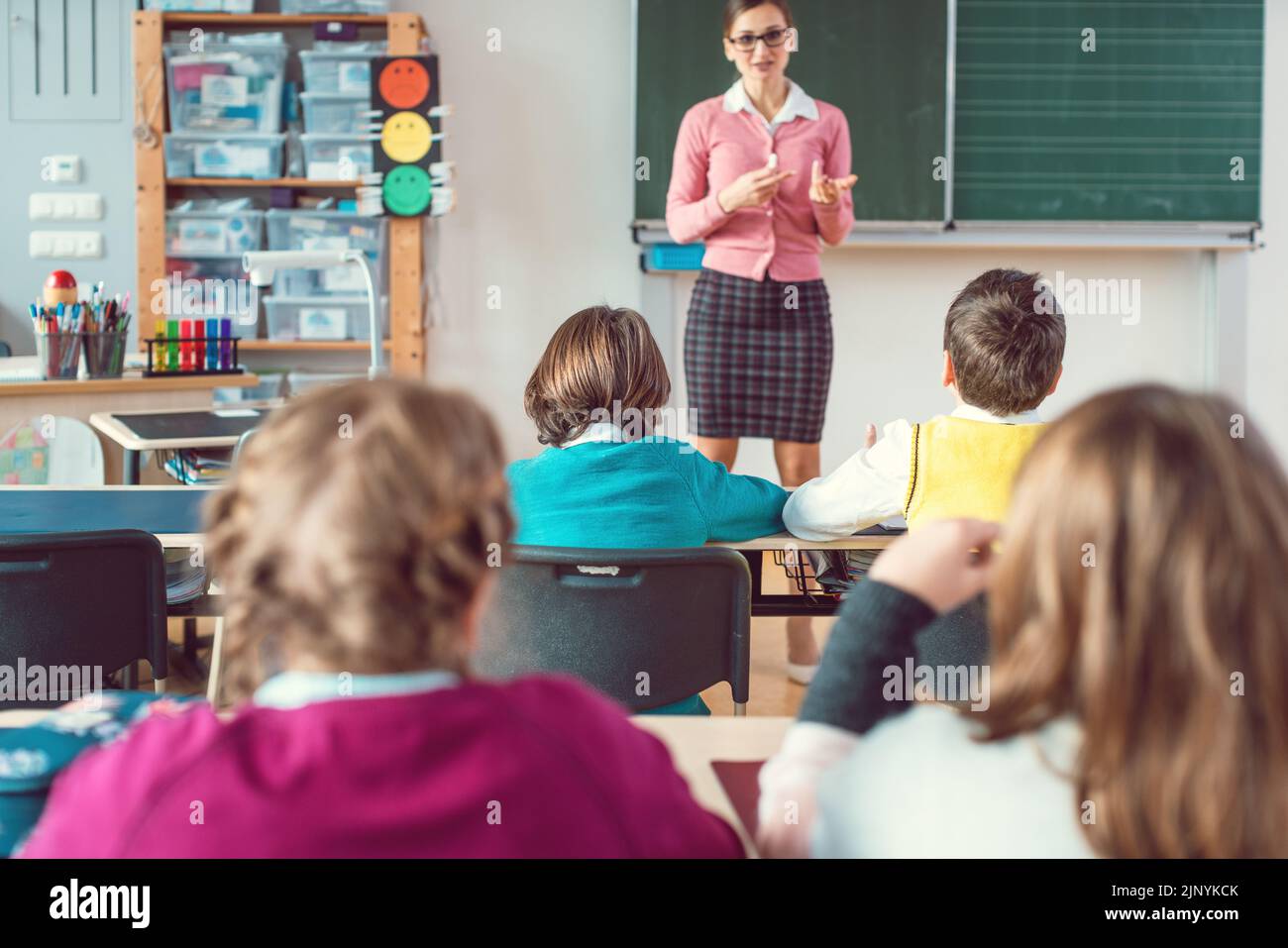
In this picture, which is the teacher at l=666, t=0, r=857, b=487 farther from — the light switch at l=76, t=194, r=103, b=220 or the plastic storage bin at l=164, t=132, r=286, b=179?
the light switch at l=76, t=194, r=103, b=220

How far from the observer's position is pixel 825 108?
11.9ft

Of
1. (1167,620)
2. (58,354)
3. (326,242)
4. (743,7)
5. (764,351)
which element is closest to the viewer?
(1167,620)

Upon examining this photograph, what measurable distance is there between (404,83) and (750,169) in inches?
79.3

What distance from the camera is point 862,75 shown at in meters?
5.06

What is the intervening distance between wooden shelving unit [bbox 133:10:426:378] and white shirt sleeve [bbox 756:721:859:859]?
14.2 ft

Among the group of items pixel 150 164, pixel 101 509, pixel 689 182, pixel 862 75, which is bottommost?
pixel 101 509

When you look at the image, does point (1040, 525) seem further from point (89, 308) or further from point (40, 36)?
point (40, 36)

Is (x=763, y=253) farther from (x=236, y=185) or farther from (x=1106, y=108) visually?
(x=236, y=185)

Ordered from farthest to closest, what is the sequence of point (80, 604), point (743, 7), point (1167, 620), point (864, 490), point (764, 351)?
point (764, 351) → point (743, 7) → point (864, 490) → point (80, 604) → point (1167, 620)

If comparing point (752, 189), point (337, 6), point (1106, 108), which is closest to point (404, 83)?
point (337, 6)

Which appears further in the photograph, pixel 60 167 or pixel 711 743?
pixel 60 167

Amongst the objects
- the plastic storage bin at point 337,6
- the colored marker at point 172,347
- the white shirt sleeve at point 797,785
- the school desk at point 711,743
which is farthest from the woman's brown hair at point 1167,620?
the plastic storage bin at point 337,6

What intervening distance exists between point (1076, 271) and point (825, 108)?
2.21 metres
